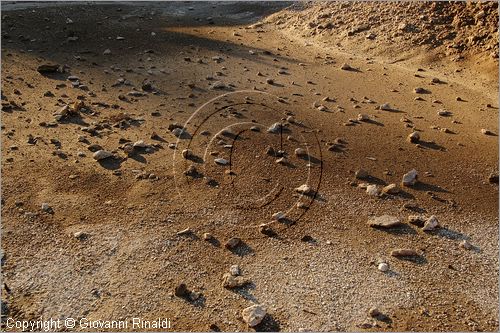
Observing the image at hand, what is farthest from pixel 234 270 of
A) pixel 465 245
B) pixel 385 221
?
pixel 465 245

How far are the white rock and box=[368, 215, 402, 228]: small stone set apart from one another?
0.58m

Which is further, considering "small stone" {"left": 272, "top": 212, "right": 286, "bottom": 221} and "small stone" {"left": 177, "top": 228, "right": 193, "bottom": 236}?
"small stone" {"left": 272, "top": 212, "right": 286, "bottom": 221}

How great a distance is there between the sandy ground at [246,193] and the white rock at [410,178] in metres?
0.07

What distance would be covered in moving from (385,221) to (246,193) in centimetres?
128

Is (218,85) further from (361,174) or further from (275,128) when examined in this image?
(361,174)

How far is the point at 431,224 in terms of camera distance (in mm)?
4250

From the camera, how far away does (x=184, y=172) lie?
503 cm


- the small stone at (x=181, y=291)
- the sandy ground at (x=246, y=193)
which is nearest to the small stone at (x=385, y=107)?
the sandy ground at (x=246, y=193)

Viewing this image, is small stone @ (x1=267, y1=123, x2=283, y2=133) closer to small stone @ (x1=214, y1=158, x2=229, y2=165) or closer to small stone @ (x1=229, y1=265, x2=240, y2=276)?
small stone @ (x1=214, y1=158, x2=229, y2=165)

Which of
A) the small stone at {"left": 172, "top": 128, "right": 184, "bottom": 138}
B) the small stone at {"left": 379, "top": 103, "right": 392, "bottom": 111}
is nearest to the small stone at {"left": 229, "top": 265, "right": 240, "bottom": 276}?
the small stone at {"left": 172, "top": 128, "right": 184, "bottom": 138}

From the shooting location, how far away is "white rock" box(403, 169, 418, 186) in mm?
4828

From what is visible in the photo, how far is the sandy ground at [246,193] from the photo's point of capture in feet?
11.7

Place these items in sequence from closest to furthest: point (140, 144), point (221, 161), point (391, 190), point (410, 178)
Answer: point (391, 190) < point (410, 178) < point (221, 161) < point (140, 144)

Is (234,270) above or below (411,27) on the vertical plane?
below
